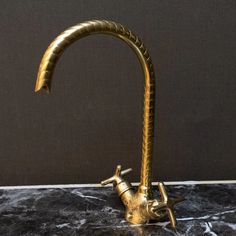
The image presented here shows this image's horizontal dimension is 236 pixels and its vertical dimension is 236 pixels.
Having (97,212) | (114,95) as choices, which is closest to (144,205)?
(97,212)

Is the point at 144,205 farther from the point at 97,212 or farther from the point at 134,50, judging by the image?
the point at 134,50

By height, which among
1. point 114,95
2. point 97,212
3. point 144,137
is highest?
point 114,95

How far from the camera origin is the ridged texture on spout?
1.87 feet

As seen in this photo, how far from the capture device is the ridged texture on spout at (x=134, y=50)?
0.57 meters

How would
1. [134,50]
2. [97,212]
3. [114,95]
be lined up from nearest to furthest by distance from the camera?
1. [134,50]
2. [97,212]
3. [114,95]

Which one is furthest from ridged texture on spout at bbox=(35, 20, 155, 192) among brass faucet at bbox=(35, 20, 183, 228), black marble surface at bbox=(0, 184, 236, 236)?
black marble surface at bbox=(0, 184, 236, 236)

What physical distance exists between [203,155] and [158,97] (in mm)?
225

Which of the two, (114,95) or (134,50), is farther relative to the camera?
(114,95)

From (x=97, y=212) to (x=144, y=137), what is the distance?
23 centimetres

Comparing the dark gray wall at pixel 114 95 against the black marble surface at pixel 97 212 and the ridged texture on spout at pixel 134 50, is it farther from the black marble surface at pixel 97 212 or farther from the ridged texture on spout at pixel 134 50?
the ridged texture on spout at pixel 134 50

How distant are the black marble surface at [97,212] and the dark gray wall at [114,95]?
0.08 meters

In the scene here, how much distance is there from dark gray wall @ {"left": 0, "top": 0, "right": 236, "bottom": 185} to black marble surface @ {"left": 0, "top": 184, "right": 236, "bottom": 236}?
0.25ft

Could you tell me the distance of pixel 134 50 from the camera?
2.24 feet

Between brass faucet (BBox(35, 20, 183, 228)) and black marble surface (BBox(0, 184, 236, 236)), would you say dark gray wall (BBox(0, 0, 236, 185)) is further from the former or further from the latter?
brass faucet (BBox(35, 20, 183, 228))
